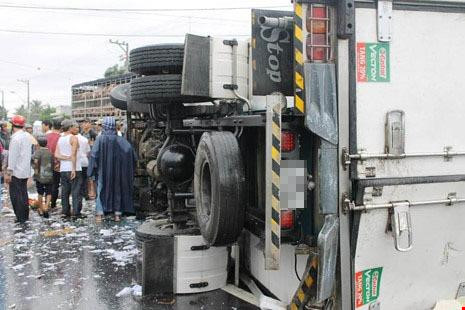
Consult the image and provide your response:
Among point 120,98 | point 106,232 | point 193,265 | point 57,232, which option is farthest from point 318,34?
point 120,98

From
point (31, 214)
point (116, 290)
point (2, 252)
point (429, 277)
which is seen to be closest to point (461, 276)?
point (429, 277)

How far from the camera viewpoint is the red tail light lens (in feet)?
9.68

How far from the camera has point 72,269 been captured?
17.7 feet

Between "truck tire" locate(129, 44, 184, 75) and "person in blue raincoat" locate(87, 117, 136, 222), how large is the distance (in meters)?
3.75

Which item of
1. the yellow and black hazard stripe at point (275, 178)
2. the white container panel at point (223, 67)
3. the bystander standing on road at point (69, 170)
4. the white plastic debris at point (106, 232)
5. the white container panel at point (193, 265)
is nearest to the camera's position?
the yellow and black hazard stripe at point (275, 178)

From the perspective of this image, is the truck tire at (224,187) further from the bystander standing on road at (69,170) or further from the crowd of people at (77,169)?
the bystander standing on road at (69,170)

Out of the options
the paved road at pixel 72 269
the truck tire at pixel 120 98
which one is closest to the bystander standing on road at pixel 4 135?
the paved road at pixel 72 269

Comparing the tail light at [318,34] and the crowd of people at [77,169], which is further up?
the tail light at [318,34]

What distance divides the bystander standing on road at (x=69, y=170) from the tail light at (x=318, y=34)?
6.77 m

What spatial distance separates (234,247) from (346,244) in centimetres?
209

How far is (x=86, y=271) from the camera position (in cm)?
531

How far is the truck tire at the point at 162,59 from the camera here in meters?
4.62

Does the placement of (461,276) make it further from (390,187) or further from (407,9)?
(407,9)

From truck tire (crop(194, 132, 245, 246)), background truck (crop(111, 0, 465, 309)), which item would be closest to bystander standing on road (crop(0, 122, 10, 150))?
truck tire (crop(194, 132, 245, 246))
